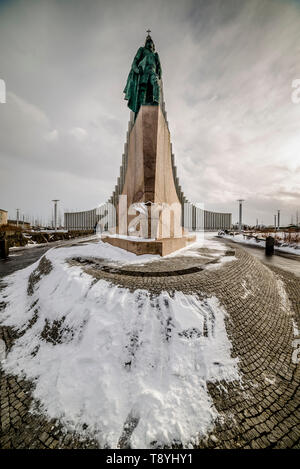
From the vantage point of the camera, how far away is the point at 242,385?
2.21m

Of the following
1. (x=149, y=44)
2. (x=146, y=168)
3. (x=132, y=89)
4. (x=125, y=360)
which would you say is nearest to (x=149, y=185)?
(x=146, y=168)

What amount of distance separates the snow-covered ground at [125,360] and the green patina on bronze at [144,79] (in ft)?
31.9

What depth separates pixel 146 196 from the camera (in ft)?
25.8

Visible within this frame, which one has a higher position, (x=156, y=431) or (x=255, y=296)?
(x=255, y=296)

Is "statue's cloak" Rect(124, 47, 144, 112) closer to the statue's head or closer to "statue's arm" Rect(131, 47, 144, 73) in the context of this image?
"statue's arm" Rect(131, 47, 144, 73)

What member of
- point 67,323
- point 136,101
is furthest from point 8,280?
point 136,101

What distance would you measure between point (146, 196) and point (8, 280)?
649cm

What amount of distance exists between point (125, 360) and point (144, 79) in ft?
39.1

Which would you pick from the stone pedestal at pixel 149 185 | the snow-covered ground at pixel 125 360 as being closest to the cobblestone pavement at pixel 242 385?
the snow-covered ground at pixel 125 360

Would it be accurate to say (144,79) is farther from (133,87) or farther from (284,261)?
(284,261)

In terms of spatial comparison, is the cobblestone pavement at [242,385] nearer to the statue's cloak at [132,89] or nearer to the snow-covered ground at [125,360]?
the snow-covered ground at [125,360]

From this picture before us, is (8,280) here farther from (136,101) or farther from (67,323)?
(136,101)

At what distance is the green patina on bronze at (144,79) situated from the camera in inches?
336

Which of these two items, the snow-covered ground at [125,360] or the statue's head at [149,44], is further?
the statue's head at [149,44]
